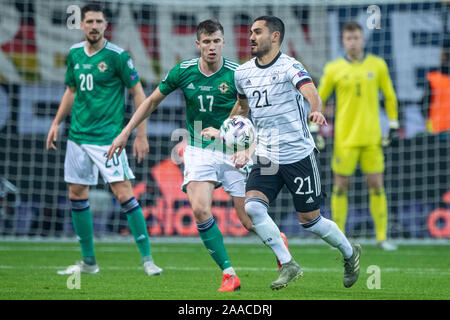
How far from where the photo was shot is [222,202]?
11648 millimetres

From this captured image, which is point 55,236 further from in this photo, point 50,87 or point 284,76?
point 284,76

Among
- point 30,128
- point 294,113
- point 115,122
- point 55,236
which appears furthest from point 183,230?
point 294,113

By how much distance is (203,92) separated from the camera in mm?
6398

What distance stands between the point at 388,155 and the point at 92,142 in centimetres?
589

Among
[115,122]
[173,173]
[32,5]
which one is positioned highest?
[32,5]

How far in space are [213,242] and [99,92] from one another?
79.7 inches

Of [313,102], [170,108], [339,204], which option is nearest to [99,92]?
[313,102]

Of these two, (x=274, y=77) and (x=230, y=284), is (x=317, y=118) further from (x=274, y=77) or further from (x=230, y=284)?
(x=230, y=284)

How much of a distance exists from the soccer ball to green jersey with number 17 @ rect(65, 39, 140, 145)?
174 centimetres

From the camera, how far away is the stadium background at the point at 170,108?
455 inches

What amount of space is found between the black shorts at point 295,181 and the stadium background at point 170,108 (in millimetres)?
5418

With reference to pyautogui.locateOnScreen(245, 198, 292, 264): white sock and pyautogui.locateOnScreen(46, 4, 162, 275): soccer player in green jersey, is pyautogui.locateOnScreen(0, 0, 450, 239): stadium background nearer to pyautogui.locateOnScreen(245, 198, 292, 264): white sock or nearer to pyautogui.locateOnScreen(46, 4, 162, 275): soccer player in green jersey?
pyautogui.locateOnScreen(46, 4, 162, 275): soccer player in green jersey

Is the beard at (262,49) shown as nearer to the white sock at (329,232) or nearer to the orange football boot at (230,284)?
the white sock at (329,232)

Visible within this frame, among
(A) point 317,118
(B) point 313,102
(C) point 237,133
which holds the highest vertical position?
(B) point 313,102
